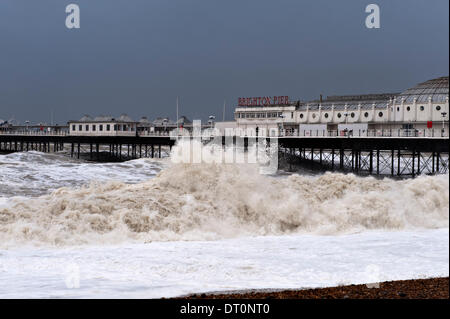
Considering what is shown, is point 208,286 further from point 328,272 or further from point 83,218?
point 83,218

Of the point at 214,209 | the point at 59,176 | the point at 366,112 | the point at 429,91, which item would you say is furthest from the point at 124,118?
the point at 214,209

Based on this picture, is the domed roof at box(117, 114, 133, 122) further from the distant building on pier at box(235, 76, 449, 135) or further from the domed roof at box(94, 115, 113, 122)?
the distant building on pier at box(235, 76, 449, 135)

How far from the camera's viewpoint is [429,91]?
277 ft

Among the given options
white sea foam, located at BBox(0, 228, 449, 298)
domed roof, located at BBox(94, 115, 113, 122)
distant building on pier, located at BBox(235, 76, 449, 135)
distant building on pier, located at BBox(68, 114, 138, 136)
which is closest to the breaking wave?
white sea foam, located at BBox(0, 228, 449, 298)

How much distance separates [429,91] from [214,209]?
72.9m

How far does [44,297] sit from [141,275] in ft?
8.36

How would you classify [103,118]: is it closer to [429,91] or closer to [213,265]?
[429,91]

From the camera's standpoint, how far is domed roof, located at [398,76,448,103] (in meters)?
81.6

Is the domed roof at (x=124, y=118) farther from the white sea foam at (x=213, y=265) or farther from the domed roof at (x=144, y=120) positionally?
the white sea foam at (x=213, y=265)

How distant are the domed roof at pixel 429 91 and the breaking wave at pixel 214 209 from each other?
208 feet

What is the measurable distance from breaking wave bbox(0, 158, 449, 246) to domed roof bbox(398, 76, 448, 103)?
208 feet

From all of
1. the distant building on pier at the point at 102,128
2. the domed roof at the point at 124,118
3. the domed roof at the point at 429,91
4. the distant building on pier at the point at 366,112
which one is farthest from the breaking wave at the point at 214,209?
the domed roof at the point at 124,118
